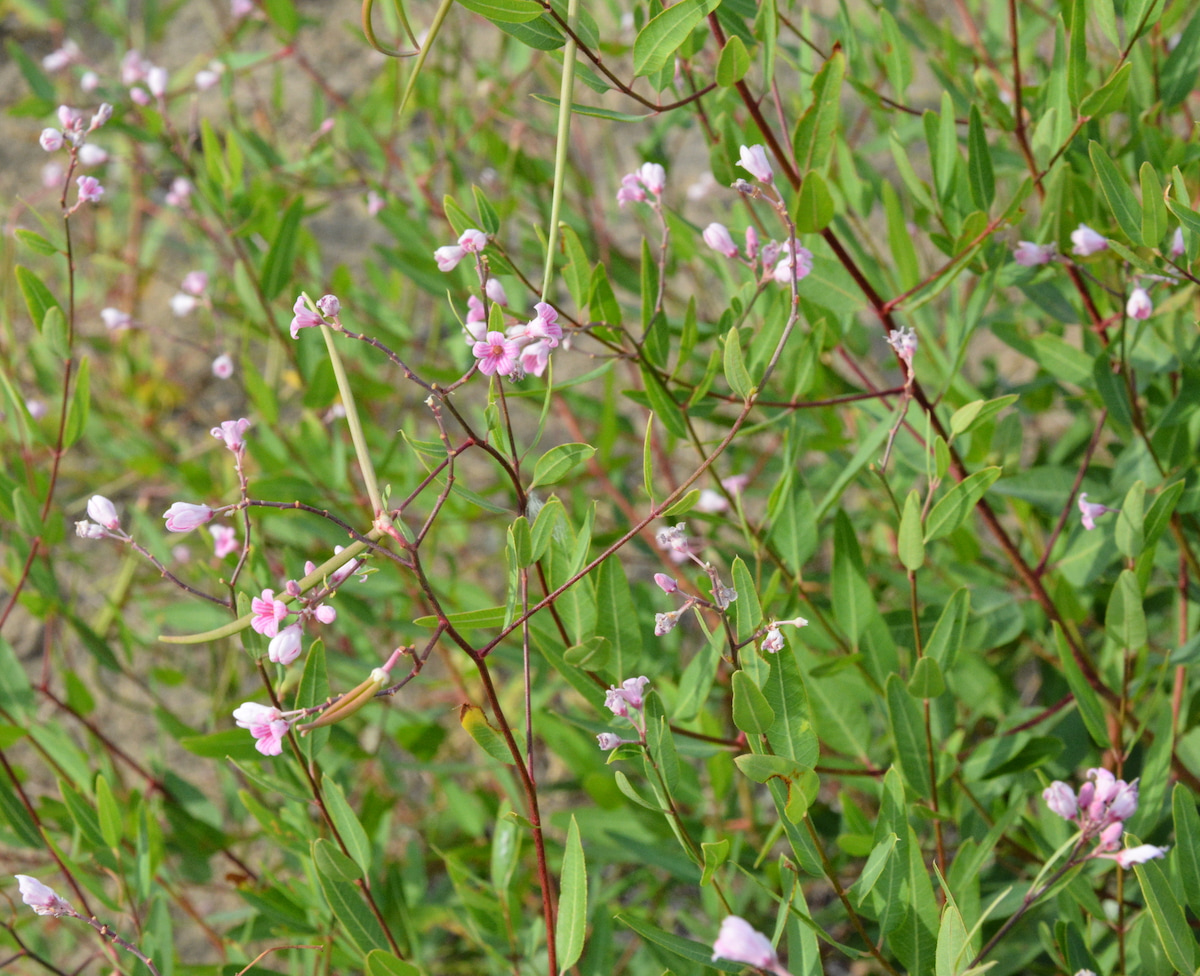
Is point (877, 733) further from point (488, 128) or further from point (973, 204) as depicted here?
point (488, 128)

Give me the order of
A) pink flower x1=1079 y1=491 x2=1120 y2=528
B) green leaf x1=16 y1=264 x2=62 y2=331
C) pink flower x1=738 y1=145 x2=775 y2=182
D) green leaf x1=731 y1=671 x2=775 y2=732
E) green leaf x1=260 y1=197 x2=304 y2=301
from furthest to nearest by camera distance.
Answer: green leaf x1=260 y1=197 x2=304 y2=301 < green leaf x1=16 y1=264 x2=62 y2=331 < pink flower x1=1079 y1=491 x2=1120 y2=528 < pink flower x1=738 y1=145 x2=775 y2=182 < green leaf x1=731 y1=671 x2=775 y2=732

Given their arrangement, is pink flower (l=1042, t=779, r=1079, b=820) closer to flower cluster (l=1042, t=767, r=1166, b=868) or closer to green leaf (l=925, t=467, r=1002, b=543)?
flower cluster (l=1042, t=767, r=1166, b=868)

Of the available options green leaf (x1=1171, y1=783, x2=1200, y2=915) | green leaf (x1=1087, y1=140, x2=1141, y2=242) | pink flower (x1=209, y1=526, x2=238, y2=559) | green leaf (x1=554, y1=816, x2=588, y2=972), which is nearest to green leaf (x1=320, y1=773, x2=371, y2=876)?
green leaf (x1=554, y1=816, x2=588, y2=972)

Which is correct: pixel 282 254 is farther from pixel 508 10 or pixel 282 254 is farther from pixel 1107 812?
pixel 1107 812

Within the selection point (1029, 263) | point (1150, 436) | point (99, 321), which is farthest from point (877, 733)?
point (99, 321)

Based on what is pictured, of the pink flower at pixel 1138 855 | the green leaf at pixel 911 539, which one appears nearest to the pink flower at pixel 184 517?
the green leaf at pixel 911 539

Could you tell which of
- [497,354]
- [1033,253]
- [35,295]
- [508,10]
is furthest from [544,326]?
[35,295]
